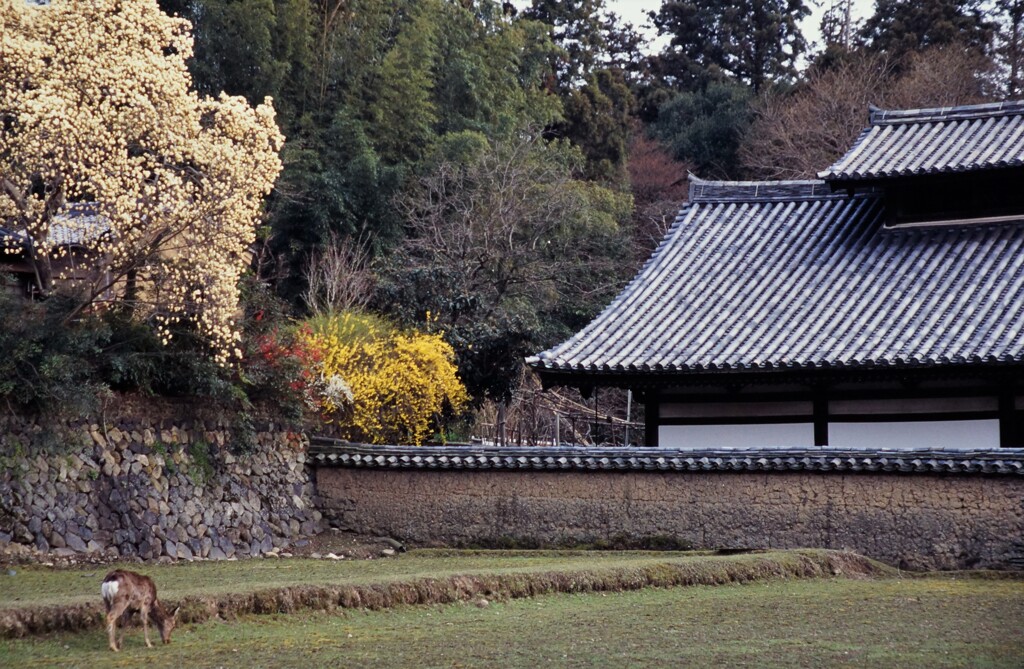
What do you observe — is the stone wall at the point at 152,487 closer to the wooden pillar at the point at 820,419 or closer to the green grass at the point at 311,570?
the green grass at the point at 311,570

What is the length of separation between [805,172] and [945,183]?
21.7 meters

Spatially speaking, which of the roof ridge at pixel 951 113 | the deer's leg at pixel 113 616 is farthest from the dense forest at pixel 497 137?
the deer's leg at pixel 113 616

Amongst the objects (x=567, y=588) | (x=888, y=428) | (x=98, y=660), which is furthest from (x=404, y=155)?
(x=98, y=660)

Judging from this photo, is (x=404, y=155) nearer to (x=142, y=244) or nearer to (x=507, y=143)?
(x=507, y=143)

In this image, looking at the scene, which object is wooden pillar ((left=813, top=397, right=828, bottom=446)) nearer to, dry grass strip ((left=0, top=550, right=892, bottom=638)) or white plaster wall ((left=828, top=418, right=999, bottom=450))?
white plaster wall ((left=828, top=418, right=999, bottom=450))

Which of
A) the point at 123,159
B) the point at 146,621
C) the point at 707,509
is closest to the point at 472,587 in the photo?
the point at 146,621

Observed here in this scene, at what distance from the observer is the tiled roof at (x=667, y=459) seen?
17.3m

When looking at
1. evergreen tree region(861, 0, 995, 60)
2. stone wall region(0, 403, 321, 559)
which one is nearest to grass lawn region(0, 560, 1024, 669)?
stone wall region(0, 403, 321, 559)

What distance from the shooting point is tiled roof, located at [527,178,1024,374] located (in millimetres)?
19547

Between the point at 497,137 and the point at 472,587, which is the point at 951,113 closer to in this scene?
the point at 472,587

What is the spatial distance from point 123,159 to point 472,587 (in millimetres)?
9614

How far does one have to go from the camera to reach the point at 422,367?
1022 inches

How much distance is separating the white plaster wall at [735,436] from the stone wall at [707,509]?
51.9 inches

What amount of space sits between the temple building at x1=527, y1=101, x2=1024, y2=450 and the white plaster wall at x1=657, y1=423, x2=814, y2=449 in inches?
0.9
